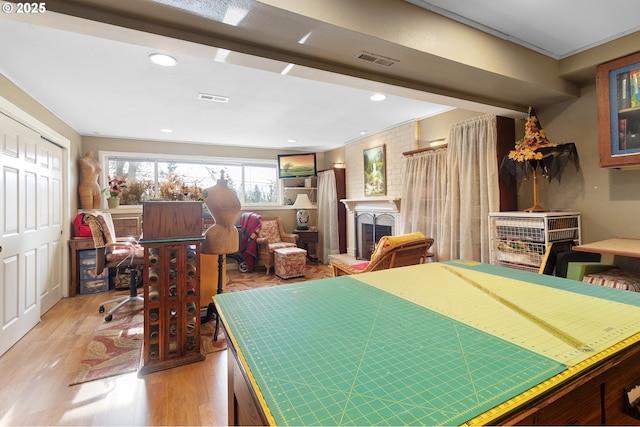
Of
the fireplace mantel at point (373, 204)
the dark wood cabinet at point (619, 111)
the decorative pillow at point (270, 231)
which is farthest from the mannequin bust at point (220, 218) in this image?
the dark wood cabinet at point (619, 111)

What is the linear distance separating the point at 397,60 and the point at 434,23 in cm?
29

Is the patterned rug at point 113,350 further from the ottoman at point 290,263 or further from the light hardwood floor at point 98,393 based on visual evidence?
the ottoman at point 290,263

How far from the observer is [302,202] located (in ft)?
19.3

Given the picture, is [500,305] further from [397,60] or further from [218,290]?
[218,290]

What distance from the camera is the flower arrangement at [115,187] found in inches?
172

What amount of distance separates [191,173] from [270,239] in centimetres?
192

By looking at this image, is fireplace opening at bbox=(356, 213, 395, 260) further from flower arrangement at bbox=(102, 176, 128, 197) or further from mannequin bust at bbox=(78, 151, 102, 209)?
mannequin bust at bbox=(78, 151, 102, 209)

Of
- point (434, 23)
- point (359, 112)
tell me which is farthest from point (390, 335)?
point (359, 112)

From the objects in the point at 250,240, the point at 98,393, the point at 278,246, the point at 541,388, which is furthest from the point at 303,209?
the point at 541,388

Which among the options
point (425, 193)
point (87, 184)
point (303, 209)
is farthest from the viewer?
point (303, 209)

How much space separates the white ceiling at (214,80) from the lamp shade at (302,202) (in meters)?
1.43

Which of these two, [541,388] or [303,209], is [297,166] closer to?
[303,209]

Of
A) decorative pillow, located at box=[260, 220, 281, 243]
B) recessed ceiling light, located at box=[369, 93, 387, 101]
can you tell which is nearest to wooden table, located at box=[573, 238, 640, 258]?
recessed ceiling light, located at box=[369, 93, 387, 101]

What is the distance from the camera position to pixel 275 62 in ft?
5.83
